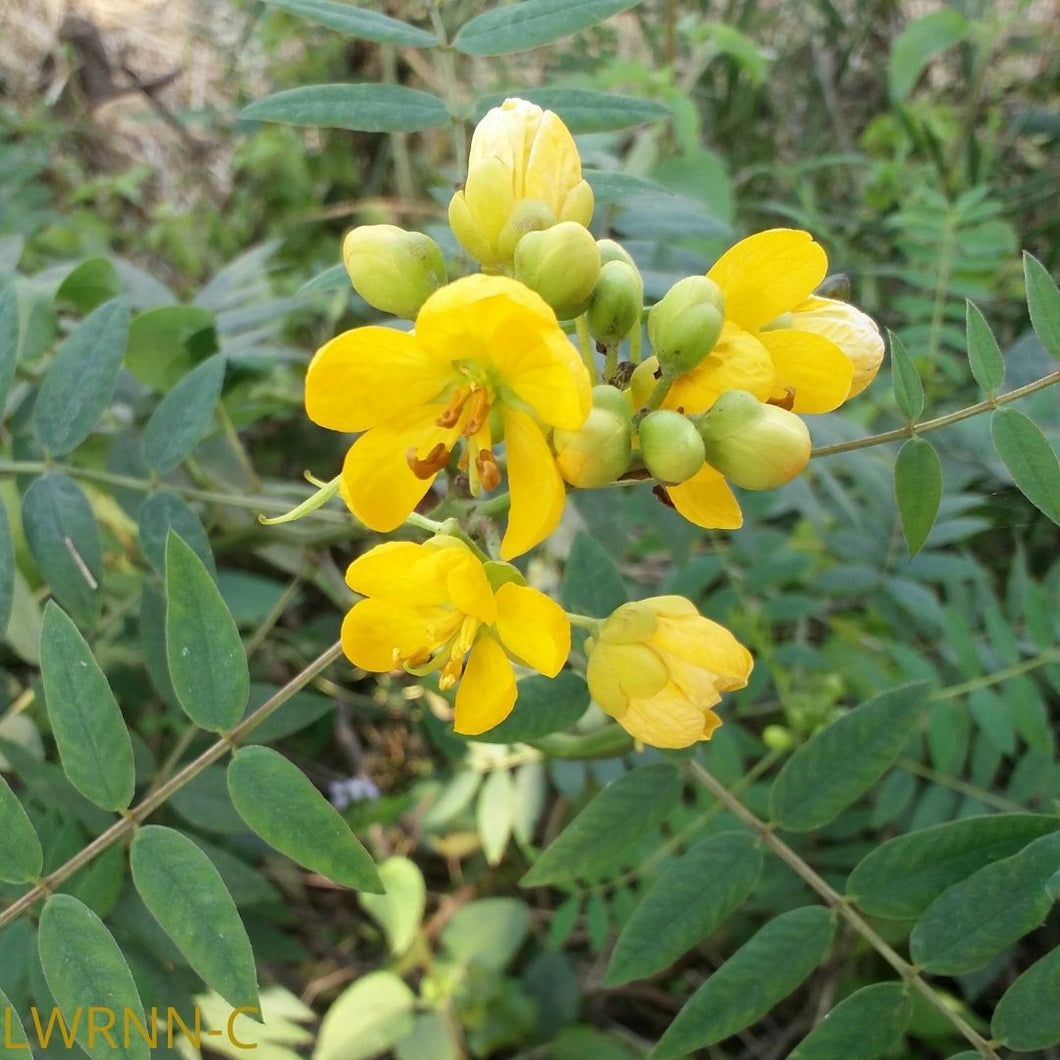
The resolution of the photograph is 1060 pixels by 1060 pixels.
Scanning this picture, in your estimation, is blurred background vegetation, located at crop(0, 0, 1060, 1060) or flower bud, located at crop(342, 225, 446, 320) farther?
blurred background vegetation, located at crop(0, 0, 1060, 1060)

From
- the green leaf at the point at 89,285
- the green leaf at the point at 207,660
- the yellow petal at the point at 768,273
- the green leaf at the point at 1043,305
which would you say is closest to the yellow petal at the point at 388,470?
the green leaf at the point at 207,660

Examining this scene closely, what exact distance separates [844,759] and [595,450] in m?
0.54

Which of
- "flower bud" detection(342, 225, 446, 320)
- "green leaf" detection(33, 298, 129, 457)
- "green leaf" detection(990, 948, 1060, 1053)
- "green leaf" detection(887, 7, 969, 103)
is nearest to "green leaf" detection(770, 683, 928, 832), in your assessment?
"green leaf" detection(990, 948, 1060, 1053)

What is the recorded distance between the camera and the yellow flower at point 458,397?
0.89 metres

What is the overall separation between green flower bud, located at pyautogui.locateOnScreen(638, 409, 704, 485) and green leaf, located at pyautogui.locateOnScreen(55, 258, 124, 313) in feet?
3.76

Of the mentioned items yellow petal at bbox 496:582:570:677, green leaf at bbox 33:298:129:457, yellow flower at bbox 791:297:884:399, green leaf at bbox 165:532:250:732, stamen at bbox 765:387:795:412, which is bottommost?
green leaf at bbox 165:532:250:732

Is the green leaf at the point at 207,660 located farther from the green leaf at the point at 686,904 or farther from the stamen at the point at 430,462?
the green leaf at the point at 686,904

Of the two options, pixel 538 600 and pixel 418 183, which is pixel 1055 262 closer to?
pixel 418 183

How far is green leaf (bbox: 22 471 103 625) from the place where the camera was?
1.35 meters

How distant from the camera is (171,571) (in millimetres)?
1079

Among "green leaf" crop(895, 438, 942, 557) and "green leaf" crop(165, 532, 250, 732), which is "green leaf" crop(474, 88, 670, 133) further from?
"green leaf" crop(165, 532, 250, 732)

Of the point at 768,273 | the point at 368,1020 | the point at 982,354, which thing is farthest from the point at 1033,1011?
the point at 368,1020

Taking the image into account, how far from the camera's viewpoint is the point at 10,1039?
1005 mm

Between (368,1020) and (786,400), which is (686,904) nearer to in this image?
(786,400)
